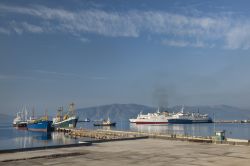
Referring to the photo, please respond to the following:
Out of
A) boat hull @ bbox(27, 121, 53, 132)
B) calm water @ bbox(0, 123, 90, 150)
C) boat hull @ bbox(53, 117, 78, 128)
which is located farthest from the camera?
boat hull @ bbox(53, 117, 78, 128)

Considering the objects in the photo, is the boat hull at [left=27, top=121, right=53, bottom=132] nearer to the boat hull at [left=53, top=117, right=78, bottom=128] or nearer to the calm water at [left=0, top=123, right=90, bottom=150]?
the boat hull at [left=53, top=117, right=78, bottom=128]

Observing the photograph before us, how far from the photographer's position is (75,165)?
2505 centimetres

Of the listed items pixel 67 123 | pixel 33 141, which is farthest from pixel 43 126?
pixel 33 141

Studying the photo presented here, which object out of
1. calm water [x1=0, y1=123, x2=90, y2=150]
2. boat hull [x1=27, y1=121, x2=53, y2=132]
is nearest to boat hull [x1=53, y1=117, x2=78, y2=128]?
boat hull [x1=27, y1=121, x2=53, y2=132]

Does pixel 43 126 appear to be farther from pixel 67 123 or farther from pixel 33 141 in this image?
pixel 33 141

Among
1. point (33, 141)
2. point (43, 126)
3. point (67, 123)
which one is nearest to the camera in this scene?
point (33, 141)

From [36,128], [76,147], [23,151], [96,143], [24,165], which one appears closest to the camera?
[24,165]

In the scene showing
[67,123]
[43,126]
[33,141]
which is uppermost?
[67,123]

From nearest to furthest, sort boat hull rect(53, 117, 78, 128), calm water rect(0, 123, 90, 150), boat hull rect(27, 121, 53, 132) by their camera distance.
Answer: calm water rect(0, 123, 90, 150), boat hull rect(27, 121, 53, 132), boat hull rect(53, 117, 78, 128)

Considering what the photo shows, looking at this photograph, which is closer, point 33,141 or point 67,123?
point 33,141

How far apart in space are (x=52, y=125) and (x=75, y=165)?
125 meters

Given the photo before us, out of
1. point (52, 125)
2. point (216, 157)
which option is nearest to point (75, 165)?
point (216, 157)

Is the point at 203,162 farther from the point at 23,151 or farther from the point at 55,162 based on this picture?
the point at 23,151

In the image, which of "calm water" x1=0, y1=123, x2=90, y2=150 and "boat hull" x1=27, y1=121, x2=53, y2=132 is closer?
"calm water" x1=0, y1=123, x2=90, y2=150
